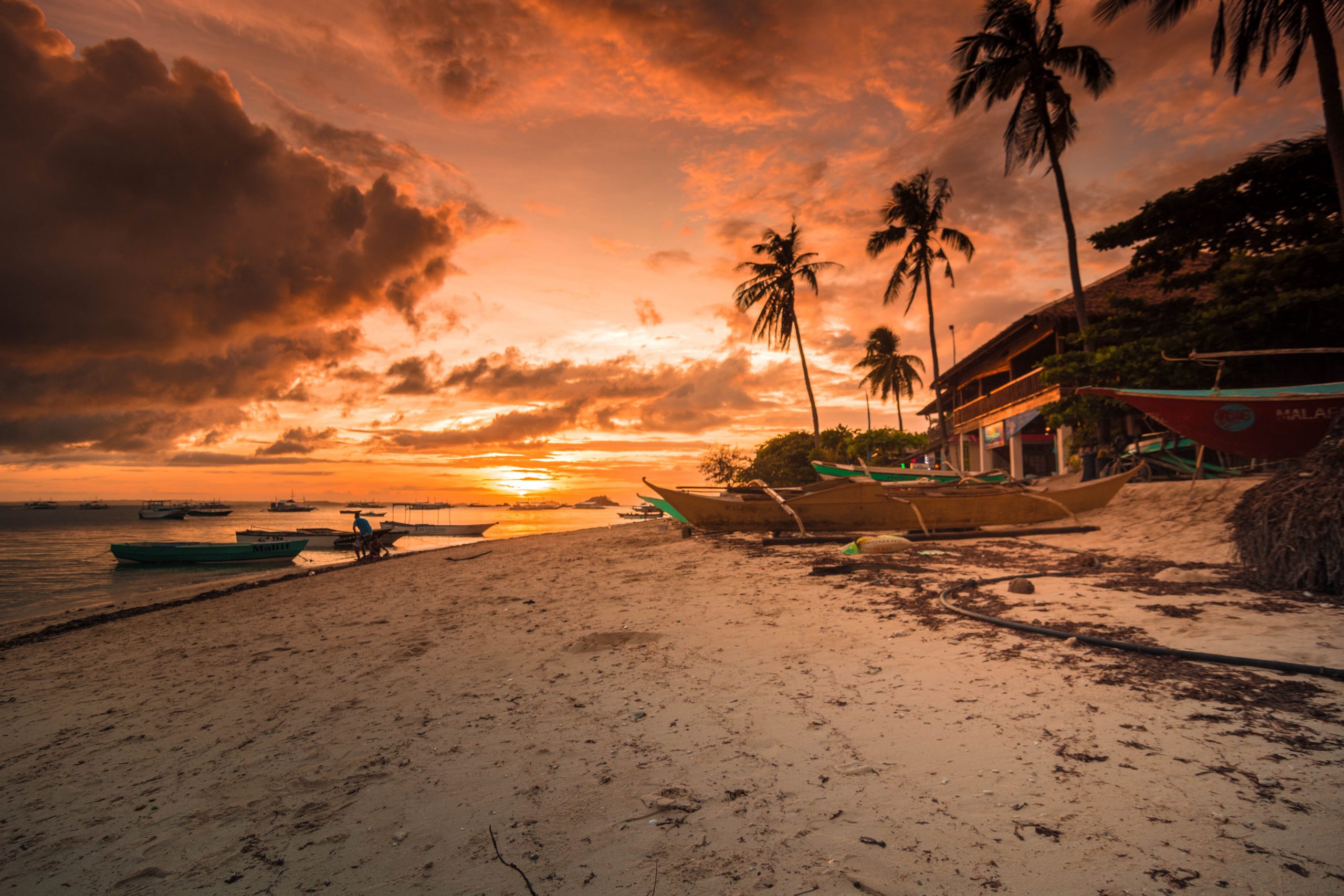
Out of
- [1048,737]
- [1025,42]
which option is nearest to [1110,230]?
[1025,42]

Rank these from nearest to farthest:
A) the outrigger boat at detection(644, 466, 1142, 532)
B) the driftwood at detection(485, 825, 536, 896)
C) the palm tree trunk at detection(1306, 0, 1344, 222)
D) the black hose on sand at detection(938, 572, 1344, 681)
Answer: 1. the driftwood at detection(485, 825, 536, 896)
2. the black hose on sand at detection(938, 572, 1344, 681)
3. the palm tree trunk at detection(1306, 0, 1344, 222)
4. the outrigger boat at detection(644, 466, 1142, 532)

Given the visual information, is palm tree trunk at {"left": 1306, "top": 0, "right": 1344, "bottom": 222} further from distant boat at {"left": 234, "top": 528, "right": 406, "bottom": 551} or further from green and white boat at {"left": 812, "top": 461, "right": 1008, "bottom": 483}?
distant boat at {"left": 234, "top": 528, "right": 406, "bottom": 551}

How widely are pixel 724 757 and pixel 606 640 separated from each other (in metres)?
2.40

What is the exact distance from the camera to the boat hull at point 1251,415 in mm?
7926

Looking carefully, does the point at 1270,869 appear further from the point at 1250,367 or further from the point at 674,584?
the point at 1250,367

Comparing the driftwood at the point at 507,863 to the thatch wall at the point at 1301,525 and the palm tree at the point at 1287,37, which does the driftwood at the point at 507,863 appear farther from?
the palm tree at the point at 1287,37

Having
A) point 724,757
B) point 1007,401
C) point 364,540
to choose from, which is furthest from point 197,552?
point 1007,401

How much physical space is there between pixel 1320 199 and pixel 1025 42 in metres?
8.40

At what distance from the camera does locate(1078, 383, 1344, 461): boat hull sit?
7.93 meters

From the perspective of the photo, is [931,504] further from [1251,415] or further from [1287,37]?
[1287,37]

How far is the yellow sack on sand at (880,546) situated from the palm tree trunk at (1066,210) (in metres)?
10.1

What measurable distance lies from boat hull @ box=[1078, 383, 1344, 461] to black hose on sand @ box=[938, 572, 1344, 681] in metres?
5.47

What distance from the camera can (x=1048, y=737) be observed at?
2684 mm

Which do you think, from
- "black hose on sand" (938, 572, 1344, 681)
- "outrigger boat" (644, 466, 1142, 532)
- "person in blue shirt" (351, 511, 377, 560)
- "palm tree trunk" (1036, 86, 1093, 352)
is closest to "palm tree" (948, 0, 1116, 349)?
"palm tree trunk" (1036, 86, 1093, 352)
